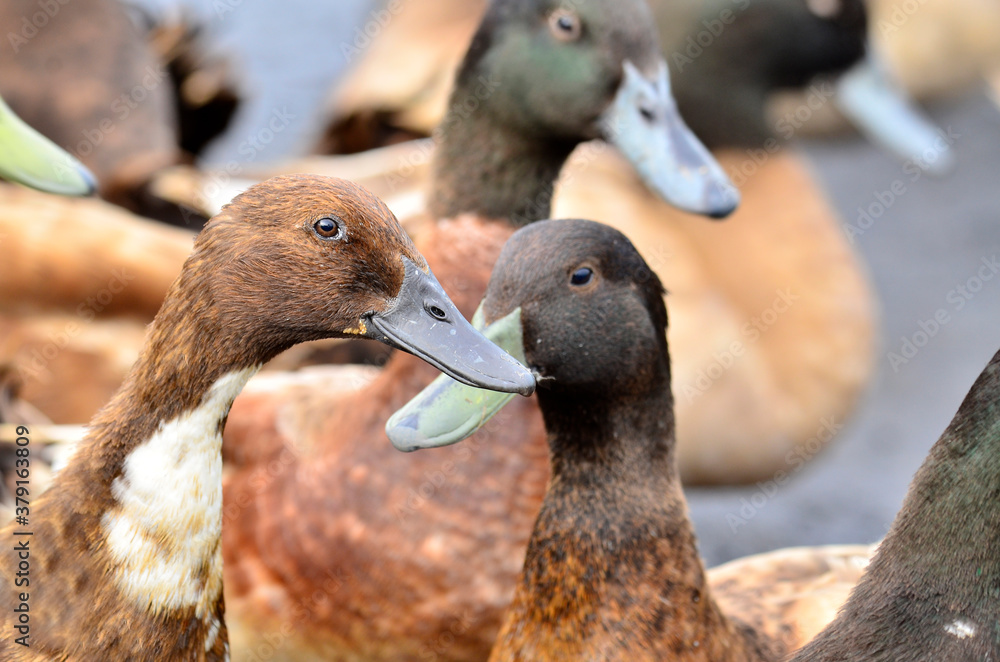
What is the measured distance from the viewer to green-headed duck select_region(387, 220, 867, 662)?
183 centimetres

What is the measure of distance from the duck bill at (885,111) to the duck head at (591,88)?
1664mm

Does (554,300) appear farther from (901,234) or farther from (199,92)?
(901,234)

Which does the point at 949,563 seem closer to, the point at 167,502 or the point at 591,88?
the point at 167,502

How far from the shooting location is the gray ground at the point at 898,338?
4277 mm

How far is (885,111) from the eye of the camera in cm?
391

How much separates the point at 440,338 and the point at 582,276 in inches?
14.4

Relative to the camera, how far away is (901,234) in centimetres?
608

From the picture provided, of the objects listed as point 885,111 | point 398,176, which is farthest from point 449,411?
point 885,111

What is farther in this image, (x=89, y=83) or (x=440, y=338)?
(x=89, y=83)

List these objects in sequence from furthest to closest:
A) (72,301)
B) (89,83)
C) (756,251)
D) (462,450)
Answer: (89,83)
(756,251)
(72,301)
(462,450)

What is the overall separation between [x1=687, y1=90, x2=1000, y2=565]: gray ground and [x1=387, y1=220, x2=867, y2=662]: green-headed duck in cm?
196

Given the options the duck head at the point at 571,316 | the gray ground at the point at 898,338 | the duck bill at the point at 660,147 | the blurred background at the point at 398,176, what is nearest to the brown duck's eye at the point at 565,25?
the duck bill at the point at 660,147

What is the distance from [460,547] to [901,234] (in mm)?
4556

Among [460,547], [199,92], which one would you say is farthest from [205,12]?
[460,547]
